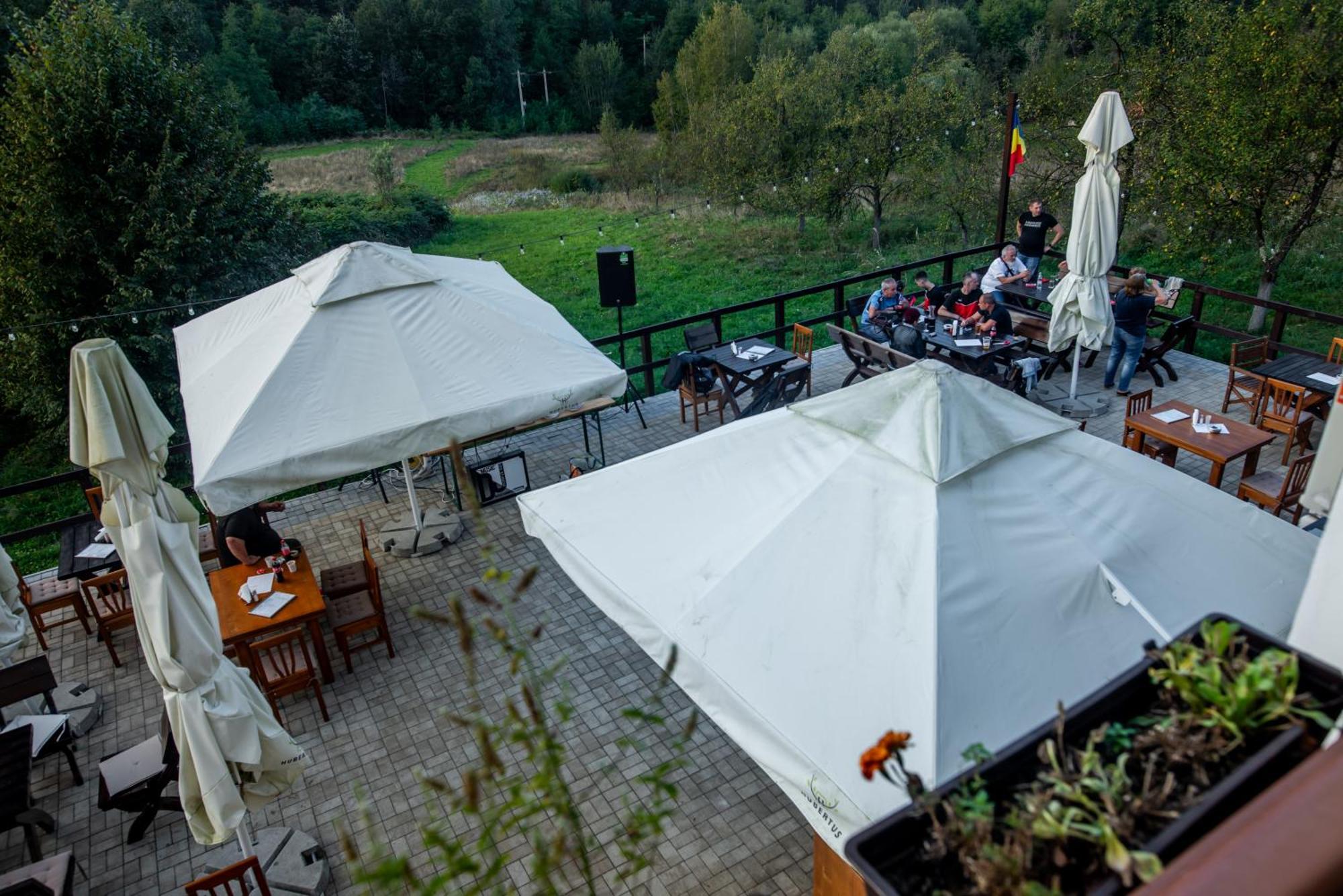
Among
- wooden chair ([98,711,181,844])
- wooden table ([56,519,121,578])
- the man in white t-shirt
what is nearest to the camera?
wooden chair ([98,711,181,844])

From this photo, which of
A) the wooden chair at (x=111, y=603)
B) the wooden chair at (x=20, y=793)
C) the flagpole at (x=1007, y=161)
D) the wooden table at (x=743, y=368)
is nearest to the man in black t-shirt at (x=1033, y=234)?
the flagpole at (x=1007, y=161)

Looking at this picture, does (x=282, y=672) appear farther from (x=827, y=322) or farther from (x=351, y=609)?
(x=827, y=322)

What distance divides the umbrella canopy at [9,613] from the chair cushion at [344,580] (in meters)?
2.07

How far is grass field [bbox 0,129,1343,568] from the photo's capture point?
15.2 meters

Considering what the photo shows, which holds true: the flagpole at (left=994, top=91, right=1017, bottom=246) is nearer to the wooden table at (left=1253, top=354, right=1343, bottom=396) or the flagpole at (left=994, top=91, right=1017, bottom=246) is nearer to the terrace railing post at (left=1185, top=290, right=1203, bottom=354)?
the terrace railing post at (left=1185, top=290, right=1203, bottom=354)

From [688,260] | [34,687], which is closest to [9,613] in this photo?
[34,687]

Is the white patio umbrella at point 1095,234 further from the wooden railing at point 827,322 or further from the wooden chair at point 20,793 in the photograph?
the wooden chair at point 20,793

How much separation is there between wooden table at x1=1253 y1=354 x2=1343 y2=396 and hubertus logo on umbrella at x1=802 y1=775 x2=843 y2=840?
25.3 feet

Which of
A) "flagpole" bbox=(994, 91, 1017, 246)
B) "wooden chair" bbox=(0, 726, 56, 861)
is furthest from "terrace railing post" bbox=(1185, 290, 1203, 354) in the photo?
"wooden chair" bbox=(0, 726, 56, 861)

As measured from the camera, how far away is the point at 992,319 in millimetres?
10492

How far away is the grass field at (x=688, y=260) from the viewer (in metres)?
15.2

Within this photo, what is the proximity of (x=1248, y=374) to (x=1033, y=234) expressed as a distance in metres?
4.04

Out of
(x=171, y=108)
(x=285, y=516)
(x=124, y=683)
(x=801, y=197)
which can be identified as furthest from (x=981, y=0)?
(x=124, y=683)

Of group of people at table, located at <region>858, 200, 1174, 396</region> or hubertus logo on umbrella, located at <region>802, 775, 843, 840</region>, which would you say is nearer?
hubertus logo on umbrella, located at <region>802, 775, 843, 840</region>
